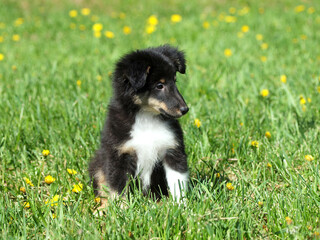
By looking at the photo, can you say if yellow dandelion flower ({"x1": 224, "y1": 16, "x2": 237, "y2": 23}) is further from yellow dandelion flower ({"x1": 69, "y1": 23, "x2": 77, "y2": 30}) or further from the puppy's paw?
the puppy's paw

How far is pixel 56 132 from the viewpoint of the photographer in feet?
14.5

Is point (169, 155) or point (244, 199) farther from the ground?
point (169, 155)

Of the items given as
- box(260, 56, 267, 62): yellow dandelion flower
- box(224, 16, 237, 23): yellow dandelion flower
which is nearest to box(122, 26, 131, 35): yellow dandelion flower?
box(224, 16, 237, 23): yellow dandelion flower

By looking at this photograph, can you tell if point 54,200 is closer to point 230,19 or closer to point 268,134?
point 268,134

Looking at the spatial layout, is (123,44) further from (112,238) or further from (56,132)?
(112,238)

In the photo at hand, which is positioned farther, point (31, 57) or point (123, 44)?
point (123, 44)

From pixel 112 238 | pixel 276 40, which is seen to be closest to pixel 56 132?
pixel 112 238

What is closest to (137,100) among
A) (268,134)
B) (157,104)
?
(157,104)

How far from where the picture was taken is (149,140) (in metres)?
3.30

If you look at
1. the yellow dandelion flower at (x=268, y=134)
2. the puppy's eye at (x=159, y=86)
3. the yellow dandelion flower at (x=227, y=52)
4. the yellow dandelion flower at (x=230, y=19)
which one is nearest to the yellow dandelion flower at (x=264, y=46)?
the yellow dandelion flower at (x=227, y=52)

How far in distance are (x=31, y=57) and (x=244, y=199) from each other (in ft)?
17.7

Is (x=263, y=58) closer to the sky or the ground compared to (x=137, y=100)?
closer to the ground

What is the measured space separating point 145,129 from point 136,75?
1.52 feet

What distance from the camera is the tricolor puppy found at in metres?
3.28
